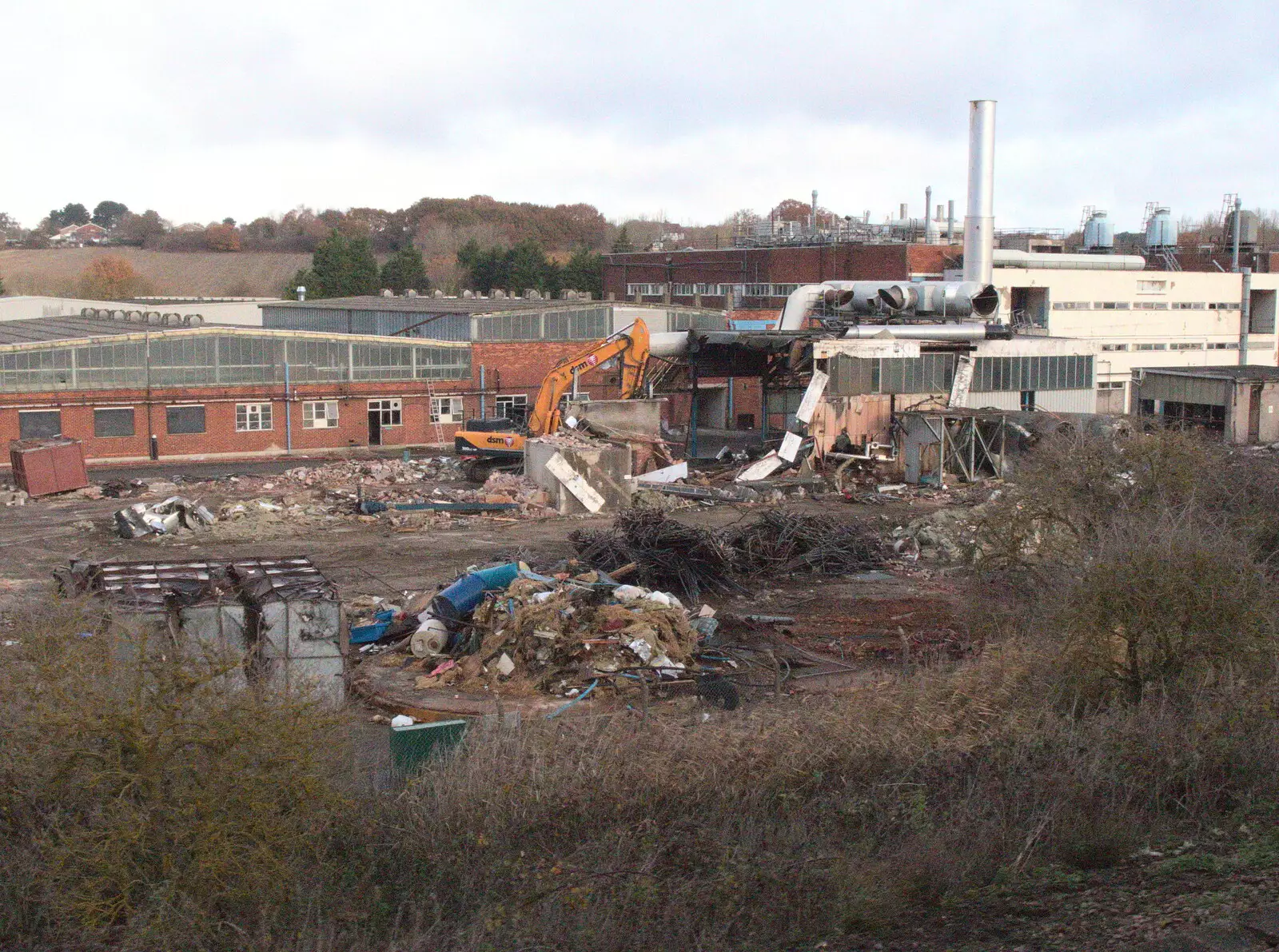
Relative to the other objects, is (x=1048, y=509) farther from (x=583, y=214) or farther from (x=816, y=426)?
(x=583, y=214)

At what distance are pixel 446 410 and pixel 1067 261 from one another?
2631 centimetres

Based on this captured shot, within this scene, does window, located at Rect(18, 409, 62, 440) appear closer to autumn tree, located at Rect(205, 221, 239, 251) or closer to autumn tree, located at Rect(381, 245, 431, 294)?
→ autumn tree, located at Rect(381, 245, 431, 294)

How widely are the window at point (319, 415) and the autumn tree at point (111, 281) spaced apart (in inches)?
1559

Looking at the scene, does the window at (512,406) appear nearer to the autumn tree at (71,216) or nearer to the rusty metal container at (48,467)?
the rusty metal container at (48,467)

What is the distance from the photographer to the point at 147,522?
79.0 feet

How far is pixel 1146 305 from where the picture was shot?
52.3 meters

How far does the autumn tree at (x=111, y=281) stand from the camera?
253ft

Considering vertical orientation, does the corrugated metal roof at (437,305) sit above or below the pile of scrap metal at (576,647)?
above

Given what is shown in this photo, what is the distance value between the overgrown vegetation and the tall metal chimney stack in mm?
31709

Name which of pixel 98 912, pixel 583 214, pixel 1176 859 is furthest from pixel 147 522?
pixel 583 214

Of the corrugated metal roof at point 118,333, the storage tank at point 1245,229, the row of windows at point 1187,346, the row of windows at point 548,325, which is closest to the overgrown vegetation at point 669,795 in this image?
the corrugated metal roof at point 118,333

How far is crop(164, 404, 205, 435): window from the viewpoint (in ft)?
117

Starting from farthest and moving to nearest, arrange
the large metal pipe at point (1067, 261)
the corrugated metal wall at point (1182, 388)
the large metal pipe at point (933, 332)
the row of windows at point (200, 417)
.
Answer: the large metal pipe at point (1067, 261), the corrugated metal wall at point (1182, 388), the large metal pipe at point (933, 332), the row of windows at point (200, 417)

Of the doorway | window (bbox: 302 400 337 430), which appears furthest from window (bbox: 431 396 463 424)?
the doorway
